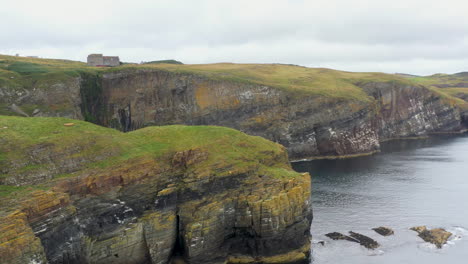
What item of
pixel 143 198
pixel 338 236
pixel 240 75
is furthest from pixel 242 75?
pixel 143 198

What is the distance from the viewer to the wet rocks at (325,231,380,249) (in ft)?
178

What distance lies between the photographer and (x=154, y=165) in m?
47.0

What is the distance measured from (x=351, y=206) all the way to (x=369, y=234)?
1268cm

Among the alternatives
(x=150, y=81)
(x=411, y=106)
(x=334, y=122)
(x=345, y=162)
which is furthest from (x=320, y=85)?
(x=150, y=81)

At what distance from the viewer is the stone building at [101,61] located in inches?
4764

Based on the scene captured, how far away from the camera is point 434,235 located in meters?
57.1

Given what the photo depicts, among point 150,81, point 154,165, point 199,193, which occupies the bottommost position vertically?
point 199,193

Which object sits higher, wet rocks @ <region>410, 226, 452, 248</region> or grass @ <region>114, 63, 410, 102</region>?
grass @ <region>114, 63, 410, 102</region>

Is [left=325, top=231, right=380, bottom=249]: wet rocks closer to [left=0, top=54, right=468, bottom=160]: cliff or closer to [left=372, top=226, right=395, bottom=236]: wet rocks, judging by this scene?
[left=372, top=226, right=395, bottom=236]: wet rocks

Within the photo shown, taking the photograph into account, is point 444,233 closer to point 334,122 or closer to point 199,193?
point 199,193

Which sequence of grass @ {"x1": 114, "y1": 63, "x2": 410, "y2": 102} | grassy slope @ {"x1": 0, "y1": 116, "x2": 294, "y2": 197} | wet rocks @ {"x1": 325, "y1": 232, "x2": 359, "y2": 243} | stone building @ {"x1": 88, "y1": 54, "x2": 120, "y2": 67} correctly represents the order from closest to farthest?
grassy slope @ {"x1": 0, "y1": 116, "x2": 294, "y2": 197} < wet rocks @ {"x1": 325, "y1": 232, "x2": 359, "y2": 243} < stone building @ {"x1": 88, "y1": 54, "x2": 120, "y2": 67} < grass @ {"x1": 114, "y1": 63, "x2": 410, "y2": 102}

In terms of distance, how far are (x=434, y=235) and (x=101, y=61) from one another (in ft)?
342

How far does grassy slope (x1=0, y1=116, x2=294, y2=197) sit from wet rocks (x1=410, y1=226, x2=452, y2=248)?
22439mm

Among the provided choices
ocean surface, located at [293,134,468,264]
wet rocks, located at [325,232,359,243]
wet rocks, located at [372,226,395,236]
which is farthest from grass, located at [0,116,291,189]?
wet rocks, located at [372,226,395,236]
